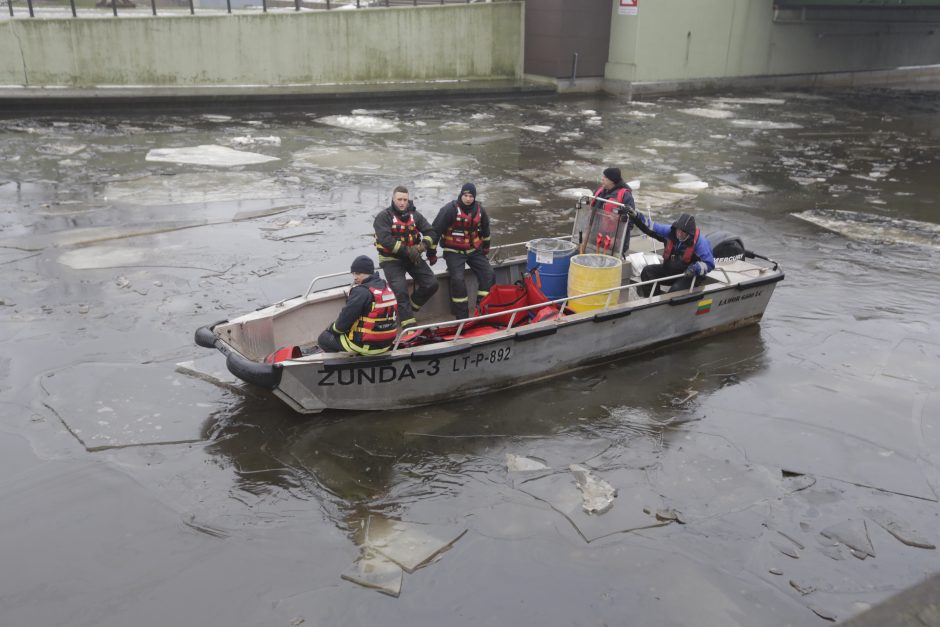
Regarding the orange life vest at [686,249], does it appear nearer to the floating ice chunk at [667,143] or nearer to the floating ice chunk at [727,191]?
the floating ice chunk at [727,191]

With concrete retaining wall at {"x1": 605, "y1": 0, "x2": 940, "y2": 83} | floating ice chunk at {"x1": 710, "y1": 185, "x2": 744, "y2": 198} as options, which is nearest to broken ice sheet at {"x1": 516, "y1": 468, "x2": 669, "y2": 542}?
floating ice chunk at {"x1": 710, "y1": 185, "x2": 744, "y2": 198}

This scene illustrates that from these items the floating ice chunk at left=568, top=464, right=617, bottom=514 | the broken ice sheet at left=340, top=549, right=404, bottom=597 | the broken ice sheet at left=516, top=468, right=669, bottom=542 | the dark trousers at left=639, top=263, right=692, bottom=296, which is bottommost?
the broken ice sheet at left=340, top=549, right=404, bottom=597

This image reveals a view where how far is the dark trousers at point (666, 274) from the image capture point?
832cm

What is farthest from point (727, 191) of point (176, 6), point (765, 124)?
point (176, 6)

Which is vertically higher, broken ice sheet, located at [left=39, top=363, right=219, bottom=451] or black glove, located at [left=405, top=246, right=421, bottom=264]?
black glove, located at [left=405, top=246, right=421, bottom=264]

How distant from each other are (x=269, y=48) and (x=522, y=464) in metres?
18.2

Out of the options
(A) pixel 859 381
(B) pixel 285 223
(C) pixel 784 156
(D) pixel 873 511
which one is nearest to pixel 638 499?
(D) pixel 873 511

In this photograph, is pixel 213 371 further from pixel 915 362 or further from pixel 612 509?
pixel 915 362

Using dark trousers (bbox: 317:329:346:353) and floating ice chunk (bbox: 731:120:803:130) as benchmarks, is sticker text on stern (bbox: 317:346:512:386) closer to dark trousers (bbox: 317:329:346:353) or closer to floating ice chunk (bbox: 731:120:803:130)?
dark trousers (bbox: 317:329:346:353)

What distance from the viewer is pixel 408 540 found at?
5539 mm

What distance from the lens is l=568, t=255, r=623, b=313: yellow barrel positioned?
25.6ft

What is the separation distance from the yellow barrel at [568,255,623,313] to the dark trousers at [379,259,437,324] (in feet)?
4.82

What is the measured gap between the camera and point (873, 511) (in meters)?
6.02

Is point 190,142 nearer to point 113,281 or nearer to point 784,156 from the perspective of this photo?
point 113,281
